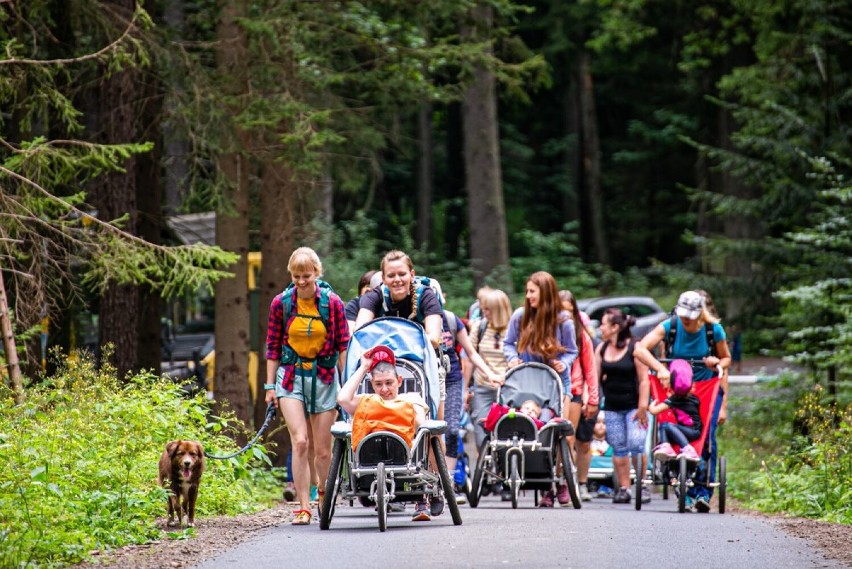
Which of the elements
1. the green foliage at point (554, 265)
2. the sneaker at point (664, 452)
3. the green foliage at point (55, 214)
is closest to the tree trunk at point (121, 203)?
the green foliage at point (55, 214)

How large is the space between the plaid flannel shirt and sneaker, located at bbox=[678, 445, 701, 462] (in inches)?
137

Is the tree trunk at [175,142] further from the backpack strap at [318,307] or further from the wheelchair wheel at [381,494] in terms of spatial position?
the wheelchair wheel at [381,494]

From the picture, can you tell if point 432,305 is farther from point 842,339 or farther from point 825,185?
point 825,185

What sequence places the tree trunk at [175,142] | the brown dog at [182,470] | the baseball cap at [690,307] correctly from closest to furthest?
the brown dog at [182,470]
the baseball cap at [690,307]
the tree trunk at [175,142]

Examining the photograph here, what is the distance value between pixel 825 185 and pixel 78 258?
33.3 ft

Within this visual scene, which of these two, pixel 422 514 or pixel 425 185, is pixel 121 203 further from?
pixel 425 185

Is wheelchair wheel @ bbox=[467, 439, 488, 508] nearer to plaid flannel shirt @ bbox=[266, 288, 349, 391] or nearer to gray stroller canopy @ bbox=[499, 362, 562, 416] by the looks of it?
gray stroller canopy @ bbox=[499, 362, 562, 416]

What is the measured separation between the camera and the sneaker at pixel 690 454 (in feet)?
41.8

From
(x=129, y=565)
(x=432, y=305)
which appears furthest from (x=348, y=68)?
(x=129, y=565)

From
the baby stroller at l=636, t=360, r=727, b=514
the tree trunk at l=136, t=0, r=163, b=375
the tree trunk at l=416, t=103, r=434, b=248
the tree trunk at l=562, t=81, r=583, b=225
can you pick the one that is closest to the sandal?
the baby stroller at l=636, t=360, r=727, b=514

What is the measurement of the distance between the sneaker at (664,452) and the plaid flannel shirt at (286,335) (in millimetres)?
3362

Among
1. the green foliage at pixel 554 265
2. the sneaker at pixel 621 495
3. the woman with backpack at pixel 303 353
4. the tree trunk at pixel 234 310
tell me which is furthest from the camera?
the green foliage at pixel 554 265

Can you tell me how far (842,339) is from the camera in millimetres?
16047

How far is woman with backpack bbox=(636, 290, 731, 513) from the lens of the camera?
43.1 ft
